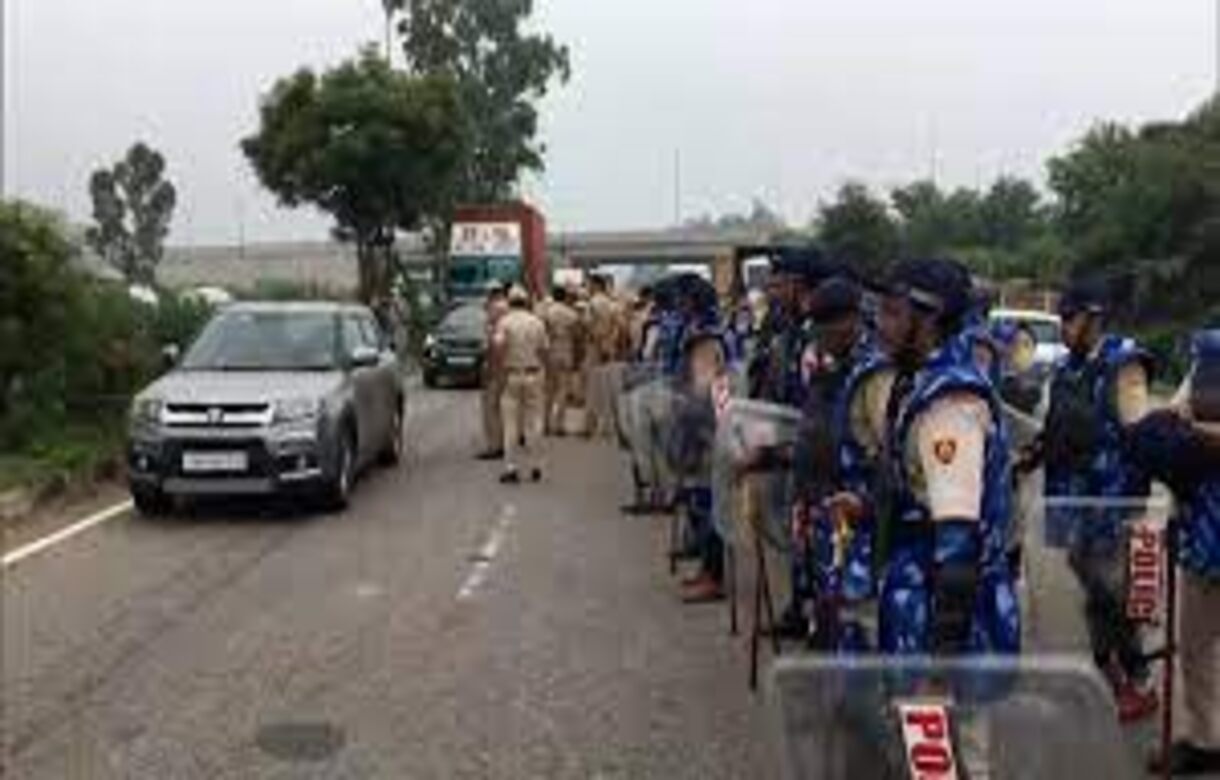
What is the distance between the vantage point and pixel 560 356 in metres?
24.1

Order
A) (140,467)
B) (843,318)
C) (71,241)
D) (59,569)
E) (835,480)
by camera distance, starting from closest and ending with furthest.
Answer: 1. (835,480)
2. (843,318)
3. (59,569)
4. (140,467)
5. (71,241)

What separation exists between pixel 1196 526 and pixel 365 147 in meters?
37.6

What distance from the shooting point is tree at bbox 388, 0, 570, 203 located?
190ft

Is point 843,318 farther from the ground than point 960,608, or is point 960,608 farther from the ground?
point 843,318

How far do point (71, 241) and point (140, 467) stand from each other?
4716 mm

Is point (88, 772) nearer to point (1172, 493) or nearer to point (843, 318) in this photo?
point (843, 318)

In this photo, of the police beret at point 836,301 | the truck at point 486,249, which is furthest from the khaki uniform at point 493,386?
the truck at point 486,249

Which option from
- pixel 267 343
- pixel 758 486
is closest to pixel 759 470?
pixel 758 486

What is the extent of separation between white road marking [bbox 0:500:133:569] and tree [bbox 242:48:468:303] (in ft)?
90.1

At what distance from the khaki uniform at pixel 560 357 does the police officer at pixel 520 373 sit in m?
2.85

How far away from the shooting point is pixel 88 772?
8320 millimetres

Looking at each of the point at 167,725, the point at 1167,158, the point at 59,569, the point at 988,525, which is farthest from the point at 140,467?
the point at 1167,158

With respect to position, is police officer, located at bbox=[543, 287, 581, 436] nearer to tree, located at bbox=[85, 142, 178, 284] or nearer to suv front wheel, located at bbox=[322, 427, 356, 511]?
suv front wheel, located at bbox=[322, 427, 356, 511]

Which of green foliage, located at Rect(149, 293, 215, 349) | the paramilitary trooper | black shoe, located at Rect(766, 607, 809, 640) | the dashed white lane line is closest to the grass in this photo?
the dashed white lane line
